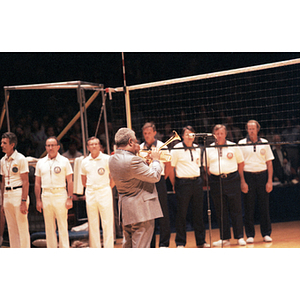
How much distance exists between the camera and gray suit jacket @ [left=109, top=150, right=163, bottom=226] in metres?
3.78

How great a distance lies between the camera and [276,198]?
611cm

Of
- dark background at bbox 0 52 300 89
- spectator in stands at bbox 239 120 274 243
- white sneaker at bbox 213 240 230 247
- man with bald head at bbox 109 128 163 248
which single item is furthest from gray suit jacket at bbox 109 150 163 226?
dark background at bbox 0 52 300 89

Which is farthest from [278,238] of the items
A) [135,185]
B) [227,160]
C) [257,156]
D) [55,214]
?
[55,214]

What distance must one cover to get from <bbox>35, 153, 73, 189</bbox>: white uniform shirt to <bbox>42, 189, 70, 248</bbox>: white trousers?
11 centimetres

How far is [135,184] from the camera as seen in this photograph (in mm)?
3914

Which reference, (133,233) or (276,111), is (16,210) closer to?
(133,233)

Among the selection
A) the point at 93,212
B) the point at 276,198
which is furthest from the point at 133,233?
the point at 276,198

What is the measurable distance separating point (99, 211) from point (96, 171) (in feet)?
1.74

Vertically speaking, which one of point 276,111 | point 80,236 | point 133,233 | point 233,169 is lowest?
point 80,236

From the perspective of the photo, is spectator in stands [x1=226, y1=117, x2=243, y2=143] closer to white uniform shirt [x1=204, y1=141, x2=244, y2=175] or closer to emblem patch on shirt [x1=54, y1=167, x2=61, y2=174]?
white uniform shirt [x1=204, y1=141, x2=244, y2=175]

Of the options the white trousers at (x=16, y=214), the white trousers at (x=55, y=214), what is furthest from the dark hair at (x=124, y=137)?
the white trousers at (x=16, y=214)

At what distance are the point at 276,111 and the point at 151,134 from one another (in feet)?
12.0

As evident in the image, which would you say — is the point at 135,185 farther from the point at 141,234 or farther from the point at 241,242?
the point at 241,242

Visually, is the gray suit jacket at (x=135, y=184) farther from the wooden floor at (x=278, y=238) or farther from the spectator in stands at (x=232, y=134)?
the spectator in stands at (x=232, y=134)
